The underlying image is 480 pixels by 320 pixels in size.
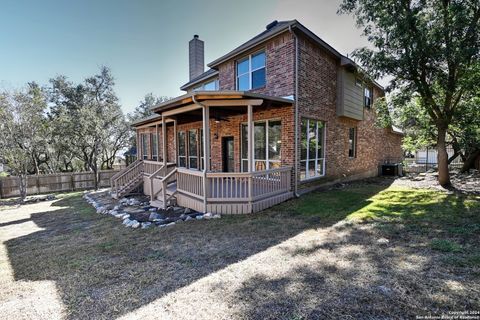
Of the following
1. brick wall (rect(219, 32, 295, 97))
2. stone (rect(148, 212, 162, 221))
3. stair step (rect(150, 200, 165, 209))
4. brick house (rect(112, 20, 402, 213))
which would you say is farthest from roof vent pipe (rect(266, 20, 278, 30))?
stone (rect(148, 212, 162, 221))

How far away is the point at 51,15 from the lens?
9.95 meters

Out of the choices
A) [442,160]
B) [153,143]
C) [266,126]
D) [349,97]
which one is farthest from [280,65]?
[153,143]

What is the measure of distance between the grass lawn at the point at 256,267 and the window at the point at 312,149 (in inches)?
99.9

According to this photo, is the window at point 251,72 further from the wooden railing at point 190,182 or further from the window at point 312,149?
the wooden railing at point 190,182

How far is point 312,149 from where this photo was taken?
8781 mm

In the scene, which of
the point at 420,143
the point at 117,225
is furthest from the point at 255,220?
the point at 420,143

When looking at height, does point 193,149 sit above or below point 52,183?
above

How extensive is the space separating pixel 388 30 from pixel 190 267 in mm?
9997

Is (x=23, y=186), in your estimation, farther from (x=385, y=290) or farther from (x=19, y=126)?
(x=385, y=290)

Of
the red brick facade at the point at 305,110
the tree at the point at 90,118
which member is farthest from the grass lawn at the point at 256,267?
the tree at the point at 90,118

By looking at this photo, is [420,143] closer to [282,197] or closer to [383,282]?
[282,197]

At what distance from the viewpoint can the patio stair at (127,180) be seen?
10230 millimetres

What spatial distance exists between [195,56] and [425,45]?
37.9 feet

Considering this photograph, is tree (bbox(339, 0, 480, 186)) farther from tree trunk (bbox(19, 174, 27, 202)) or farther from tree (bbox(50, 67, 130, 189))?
tree trunk (bbox(19, 174, 27, 202))
